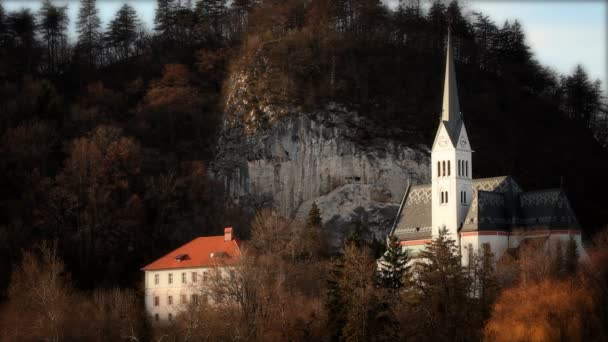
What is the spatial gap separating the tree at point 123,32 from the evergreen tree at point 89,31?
1542 mm

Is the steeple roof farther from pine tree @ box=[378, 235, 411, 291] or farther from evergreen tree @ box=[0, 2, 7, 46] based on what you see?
evergreen tree @ box=[0, 2, 7, 46]

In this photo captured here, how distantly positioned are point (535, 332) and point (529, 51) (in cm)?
7122

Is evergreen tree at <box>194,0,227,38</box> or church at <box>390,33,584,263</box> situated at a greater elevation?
evergreen tree at <box>194,0,227,38</box>

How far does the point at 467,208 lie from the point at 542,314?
83.5 feet

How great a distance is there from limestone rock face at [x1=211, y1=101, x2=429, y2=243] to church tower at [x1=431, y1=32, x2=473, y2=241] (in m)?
12.0

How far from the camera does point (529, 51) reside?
13575 centimetres

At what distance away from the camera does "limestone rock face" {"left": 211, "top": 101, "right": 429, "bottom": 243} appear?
109562mm

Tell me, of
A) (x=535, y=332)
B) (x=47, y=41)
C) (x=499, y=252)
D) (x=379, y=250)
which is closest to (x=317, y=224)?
(x=379, y=250)

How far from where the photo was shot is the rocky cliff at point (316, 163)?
10975cm

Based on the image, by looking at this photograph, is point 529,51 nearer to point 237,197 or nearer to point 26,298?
point 237,197

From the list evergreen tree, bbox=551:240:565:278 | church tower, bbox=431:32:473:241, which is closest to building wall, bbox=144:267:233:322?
church tower, bbox=431:32:473:241

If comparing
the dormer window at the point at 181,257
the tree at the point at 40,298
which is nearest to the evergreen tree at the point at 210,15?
the dormer window at the point at 181,257

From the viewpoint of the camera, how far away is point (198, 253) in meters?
93.9

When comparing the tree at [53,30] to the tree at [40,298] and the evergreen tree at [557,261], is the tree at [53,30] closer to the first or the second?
the tree at [40,298]
